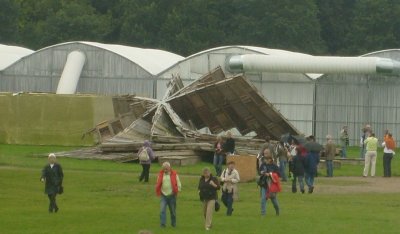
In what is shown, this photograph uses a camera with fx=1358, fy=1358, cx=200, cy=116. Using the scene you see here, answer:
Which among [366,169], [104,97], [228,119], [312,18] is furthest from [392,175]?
[312,18]

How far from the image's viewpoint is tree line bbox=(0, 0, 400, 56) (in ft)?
361

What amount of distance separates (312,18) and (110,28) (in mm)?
16923

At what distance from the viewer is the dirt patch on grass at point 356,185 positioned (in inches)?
1677

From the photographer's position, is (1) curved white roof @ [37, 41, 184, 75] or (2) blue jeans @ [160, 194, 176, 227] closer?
(2) blue jeans @ [160, 194, 176, 227]

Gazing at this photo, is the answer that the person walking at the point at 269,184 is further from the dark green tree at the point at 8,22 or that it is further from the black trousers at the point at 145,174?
the dark green tree at the point at 8,22

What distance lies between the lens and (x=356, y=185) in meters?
44.7

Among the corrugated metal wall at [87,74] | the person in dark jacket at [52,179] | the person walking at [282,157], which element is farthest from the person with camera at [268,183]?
the corrugated metal wall at [87,74]

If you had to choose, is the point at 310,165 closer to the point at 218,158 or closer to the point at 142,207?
the point at 218,158

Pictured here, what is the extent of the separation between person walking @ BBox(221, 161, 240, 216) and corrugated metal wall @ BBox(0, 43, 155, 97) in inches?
1457

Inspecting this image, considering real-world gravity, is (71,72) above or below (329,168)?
above

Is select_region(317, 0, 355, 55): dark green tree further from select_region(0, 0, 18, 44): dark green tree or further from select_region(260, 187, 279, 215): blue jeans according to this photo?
select_region(260, 187, 279, 215): blue jeans

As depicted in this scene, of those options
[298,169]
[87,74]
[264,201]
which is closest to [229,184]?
[264,201]

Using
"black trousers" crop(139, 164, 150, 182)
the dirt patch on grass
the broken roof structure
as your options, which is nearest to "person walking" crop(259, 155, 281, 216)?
the dirt patch on grass

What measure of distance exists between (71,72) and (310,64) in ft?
42.3
